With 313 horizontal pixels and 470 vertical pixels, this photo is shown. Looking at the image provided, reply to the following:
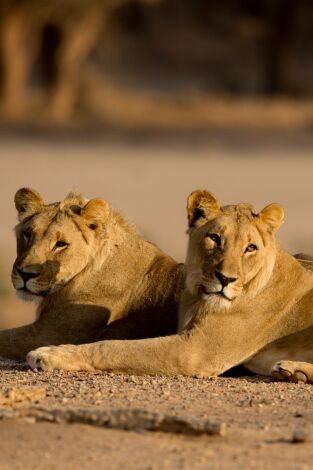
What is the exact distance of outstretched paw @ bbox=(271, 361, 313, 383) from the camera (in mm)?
7191

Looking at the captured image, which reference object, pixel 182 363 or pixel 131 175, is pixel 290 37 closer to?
pixel 131 175

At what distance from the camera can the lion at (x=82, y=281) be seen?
7.62 m

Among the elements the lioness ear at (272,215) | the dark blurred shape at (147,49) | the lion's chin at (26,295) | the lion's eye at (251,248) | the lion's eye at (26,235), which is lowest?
the lion's chin at (26,295)

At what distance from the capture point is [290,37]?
40812mm

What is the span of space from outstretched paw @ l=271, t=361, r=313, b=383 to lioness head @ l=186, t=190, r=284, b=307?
0.40m

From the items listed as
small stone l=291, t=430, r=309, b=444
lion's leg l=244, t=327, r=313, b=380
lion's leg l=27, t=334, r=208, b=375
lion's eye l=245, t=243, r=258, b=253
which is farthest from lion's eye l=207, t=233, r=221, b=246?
small stone l=291, t=430, r=309, b=444

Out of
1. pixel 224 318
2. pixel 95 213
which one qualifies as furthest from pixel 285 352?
pixel 95 213

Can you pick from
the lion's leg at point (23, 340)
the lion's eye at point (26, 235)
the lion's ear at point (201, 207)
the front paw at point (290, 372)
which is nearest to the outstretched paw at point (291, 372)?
the front paw at point (290, 372)

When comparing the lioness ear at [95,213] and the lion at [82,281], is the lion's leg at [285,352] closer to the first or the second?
the lion at [82,281]

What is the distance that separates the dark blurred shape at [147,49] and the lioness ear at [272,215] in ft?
75.6

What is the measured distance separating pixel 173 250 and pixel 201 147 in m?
11.3

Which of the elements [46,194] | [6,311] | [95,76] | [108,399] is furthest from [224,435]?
[95,76]

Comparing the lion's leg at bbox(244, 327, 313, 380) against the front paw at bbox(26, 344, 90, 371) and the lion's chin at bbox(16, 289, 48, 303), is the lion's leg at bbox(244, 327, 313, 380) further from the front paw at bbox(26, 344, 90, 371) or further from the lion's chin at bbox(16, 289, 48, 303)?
the lion's chin at bbox(16, 289, 48, 303)

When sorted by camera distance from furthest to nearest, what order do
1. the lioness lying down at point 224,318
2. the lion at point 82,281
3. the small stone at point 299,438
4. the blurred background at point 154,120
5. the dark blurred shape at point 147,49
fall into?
the dark blurred shape at point 147,49
the blurred background at point 154,120
the lion at point 82,281
the lioness lying down at point 224,318
the small stone at point 299,438
